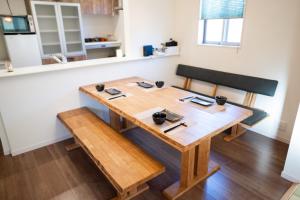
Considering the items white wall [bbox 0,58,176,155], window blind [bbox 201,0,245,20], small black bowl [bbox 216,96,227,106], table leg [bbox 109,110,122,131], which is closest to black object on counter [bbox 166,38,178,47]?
window blind [bbox 201,0,245,20]

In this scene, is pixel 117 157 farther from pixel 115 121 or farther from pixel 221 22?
pixel 221 22

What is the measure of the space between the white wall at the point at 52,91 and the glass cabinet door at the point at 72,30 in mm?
1820

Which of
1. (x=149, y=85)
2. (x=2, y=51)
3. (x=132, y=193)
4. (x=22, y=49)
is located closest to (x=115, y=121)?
(x=149, y=85)

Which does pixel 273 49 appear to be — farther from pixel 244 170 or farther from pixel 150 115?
pixel 150 115

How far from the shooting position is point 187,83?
11.6 ft

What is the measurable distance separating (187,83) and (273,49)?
1.41m

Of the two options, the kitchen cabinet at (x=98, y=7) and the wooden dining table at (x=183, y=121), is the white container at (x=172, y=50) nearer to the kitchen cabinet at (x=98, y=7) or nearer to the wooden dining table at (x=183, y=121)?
the wooden dining table at (x=183, y=121)

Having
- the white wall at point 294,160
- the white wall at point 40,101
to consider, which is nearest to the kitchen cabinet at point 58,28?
the white wall at point 40,101

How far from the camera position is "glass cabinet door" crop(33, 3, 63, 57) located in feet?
12.8

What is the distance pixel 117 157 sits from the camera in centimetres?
165

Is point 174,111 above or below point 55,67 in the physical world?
below

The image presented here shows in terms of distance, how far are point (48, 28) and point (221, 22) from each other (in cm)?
326

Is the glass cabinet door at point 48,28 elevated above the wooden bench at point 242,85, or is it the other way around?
the glass cabinet door at point 48,28

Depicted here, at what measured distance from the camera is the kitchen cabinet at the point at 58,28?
3904 millimetres
